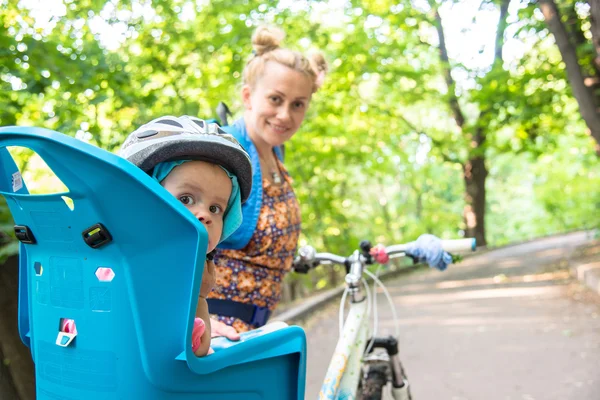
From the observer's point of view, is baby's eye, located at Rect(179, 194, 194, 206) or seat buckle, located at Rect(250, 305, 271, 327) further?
seat buckle, located at Rect(250, 305, 271, 327)

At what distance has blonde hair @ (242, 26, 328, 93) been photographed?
249 centimetres

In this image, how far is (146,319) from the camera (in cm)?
120

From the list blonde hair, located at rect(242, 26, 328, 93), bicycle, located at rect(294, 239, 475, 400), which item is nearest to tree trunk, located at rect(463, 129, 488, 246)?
bicycle, located at rect(294, 239, 475, 400)

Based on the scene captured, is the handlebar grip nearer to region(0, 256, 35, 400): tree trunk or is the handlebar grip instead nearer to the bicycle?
the bicycle

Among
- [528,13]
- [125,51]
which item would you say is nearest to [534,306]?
[528,13]

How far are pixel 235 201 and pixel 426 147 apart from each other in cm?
1815

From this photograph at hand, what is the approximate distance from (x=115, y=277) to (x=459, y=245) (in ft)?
5.68

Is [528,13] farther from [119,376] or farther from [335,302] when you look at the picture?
[119,376]

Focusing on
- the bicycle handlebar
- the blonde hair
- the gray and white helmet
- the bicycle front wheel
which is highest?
the blonde hair

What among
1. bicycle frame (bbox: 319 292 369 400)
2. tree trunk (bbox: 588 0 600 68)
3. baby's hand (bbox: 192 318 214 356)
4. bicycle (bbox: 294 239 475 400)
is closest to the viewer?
baby's hand (bbox: 192 318 214 356)

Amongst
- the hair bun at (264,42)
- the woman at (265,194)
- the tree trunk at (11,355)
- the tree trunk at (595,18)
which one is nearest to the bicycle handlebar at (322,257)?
the woman at (265,194)

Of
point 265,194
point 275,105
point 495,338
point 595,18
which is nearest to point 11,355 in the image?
point 265,194

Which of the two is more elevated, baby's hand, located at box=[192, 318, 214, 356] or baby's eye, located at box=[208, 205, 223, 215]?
baby's eye, located at box=[208, 205, 223, 215]

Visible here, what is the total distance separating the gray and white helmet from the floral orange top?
832 millimetres
